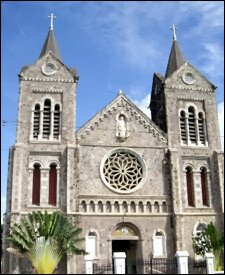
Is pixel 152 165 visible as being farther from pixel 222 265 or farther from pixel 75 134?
pixel 222 265

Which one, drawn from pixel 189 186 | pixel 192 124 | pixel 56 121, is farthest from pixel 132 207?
pixel 192 124

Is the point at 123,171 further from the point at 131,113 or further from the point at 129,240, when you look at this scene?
the point at 129,240

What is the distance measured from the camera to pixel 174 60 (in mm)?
35500

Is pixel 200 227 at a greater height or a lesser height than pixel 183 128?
lesser

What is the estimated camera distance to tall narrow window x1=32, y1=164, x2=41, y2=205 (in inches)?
1107

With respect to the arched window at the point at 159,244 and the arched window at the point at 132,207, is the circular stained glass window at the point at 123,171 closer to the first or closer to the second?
the arched window at the point at 132,207

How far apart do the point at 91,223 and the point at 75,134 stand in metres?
6.48

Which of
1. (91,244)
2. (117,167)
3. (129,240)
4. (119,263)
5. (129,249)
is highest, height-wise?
(117,167)

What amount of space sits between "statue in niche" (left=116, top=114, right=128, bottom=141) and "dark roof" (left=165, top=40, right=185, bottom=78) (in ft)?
21.6

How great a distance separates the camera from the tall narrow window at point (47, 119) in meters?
30.2

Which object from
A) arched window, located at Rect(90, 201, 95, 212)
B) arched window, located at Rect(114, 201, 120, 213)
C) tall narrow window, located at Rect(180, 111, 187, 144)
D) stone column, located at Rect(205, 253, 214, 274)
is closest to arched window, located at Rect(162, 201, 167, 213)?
arched window, located at Rect(114, 201, 120, 213)

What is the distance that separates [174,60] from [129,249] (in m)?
16.2

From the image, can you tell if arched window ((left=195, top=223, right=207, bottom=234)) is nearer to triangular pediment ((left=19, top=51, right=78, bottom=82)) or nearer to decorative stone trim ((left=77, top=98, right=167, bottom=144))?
decorative stone trim ((left=77, top=98, right=167, bottom=144))

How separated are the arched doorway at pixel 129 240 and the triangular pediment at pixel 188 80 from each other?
11716 mm
